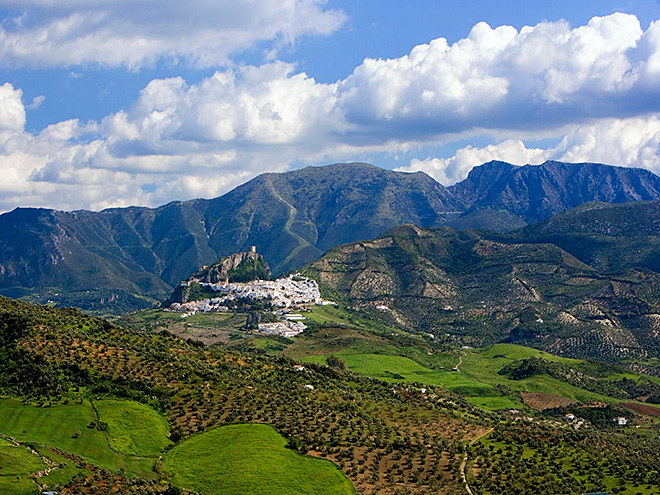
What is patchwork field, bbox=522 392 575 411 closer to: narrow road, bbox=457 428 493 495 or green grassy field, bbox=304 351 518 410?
green grassy field, bbox=304 351 518 410

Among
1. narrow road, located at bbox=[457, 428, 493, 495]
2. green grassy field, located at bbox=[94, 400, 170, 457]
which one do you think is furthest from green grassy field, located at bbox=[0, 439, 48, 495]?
narrow road, located at bbox=[457, 428, 493, 495]

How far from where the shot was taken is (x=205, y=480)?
185 feet

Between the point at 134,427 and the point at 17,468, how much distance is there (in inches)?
580

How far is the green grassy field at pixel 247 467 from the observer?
55781 millimetres

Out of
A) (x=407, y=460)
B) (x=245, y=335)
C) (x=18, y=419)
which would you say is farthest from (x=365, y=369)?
(x=18, y=419)

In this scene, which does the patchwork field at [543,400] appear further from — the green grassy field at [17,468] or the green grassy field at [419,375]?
the green grassy field at [17,468]

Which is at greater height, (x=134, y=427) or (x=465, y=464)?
(x=134, y=427)

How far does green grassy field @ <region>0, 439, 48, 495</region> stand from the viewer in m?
46.3

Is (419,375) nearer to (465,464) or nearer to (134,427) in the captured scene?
(465,464)

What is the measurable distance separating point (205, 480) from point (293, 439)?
10186 millimetres

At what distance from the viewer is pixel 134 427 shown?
207ft

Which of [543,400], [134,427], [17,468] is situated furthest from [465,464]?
[543,400]

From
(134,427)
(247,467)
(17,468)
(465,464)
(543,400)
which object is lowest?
(543,400)

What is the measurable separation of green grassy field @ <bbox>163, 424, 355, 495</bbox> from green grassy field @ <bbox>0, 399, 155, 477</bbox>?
10.7 ft
